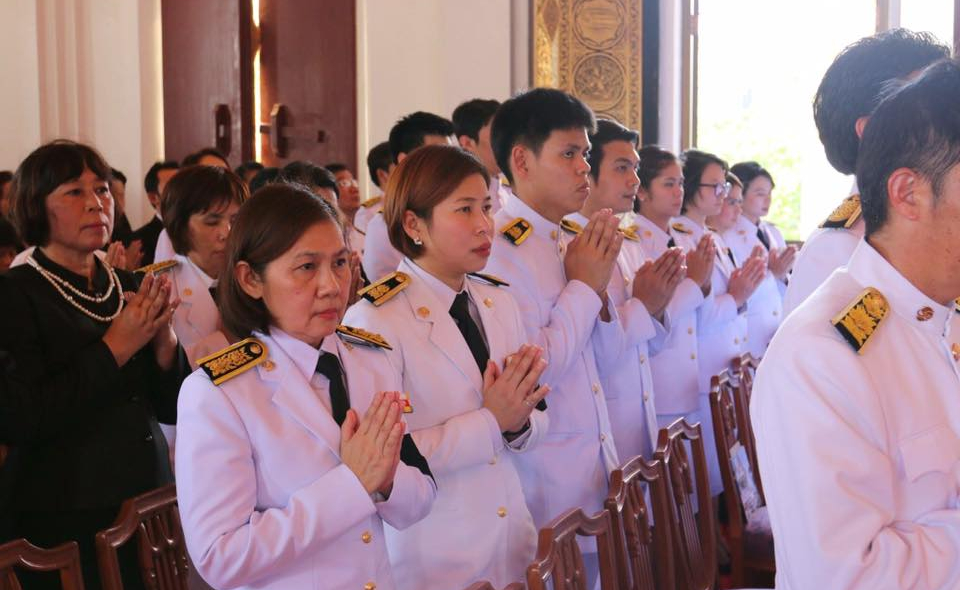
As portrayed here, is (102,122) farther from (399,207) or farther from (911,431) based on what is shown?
(911,431)

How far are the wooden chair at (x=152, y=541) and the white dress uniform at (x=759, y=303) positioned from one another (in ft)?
12.0

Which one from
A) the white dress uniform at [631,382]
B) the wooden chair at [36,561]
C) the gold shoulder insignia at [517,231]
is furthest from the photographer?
the white dress uniform at [631,382]

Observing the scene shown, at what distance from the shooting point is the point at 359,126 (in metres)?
6.81

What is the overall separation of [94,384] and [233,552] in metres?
0.80

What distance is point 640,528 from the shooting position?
81.9 inches

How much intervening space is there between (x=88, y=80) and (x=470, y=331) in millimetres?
5553

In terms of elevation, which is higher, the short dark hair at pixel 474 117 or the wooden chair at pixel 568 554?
the short dark hair at pixel 474 117

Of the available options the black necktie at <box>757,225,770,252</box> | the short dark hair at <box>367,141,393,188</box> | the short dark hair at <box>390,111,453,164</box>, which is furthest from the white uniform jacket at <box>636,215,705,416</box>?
the black necktie at <box>757,225,770,252</box>

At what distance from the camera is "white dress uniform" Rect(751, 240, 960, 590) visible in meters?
1.24

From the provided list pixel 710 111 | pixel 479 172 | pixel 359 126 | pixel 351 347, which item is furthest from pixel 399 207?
pixel 710 111

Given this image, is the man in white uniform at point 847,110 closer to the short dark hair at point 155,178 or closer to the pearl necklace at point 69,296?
the pearl necklace at point 69,296

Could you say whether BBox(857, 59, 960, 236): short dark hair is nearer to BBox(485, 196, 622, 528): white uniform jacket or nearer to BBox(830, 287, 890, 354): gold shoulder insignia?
BBox(830, 287, 890, 354): gold shoulder insignia

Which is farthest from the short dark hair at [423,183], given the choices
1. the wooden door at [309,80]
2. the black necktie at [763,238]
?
the wooden door at [309,80]

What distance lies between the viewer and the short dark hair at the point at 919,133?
1.27 meters
